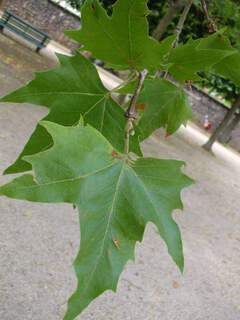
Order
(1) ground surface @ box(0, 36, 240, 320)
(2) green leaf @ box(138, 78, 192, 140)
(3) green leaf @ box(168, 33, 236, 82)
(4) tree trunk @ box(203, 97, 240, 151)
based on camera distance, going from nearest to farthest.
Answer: (3) green leaf @ box(168, 33, 236, 82), (2) green leaf @ box(138, 78, 192, 140), (1) ground surface @ box(0, 36, 240, 320), (4) tree trunk @ box(203, 97, 240, 151)

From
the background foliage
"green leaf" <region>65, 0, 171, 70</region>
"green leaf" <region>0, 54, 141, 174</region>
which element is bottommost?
"green leaf" <region>0, 54, 141, 174</region>

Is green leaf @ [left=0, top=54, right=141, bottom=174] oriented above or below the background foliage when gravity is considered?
below

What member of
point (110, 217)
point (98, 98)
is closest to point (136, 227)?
point (110, 217)

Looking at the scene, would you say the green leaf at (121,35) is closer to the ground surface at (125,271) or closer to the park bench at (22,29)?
the ground surface at (125,271)

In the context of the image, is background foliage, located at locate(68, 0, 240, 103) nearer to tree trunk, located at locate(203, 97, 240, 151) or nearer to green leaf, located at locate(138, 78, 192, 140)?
tree trunk, located at locate(203, 97, 240, 151)

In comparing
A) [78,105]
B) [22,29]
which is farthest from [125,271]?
[22,29]

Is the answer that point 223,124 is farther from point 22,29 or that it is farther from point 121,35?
point 121,35

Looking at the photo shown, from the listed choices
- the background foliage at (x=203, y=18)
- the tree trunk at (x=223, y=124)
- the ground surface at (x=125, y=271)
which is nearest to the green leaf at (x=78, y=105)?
the ground surface at (x=125, y=271)

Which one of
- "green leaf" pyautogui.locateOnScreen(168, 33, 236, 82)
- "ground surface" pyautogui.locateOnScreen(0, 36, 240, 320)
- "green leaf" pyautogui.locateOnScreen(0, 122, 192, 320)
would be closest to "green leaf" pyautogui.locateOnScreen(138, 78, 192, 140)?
"green leaf" pyautogui.locateOnScreen(168, 33, 236, 82)
